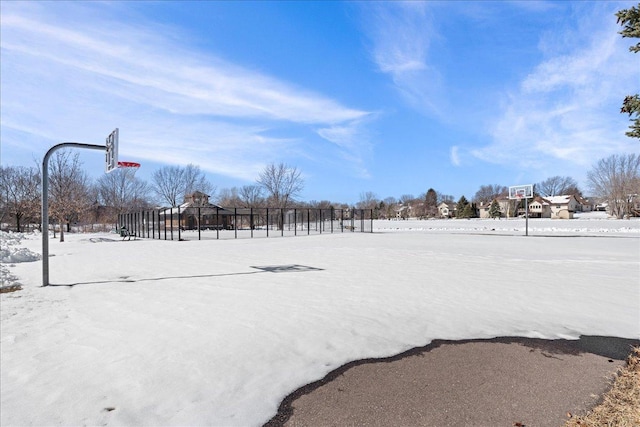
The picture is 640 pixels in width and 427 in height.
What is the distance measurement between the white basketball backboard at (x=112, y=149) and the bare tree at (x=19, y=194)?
32.1 metres

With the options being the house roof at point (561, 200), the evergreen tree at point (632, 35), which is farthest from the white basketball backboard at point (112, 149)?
the house roof at point (561, 200)

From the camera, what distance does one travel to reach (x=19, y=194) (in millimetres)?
45031

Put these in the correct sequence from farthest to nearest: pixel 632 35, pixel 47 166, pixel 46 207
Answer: pixel 46 207, pixel 47 166, pixel 632 35

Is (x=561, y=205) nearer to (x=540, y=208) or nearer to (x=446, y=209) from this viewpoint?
(x=540, y=208)

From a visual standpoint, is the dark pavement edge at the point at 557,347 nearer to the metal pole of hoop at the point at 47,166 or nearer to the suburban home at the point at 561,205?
the metal pole of hoop at the point at 47,166

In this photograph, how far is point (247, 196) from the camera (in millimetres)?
71312

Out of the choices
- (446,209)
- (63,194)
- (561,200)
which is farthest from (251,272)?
(446,209)

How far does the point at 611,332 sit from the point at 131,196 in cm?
6372

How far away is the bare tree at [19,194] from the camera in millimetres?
35894

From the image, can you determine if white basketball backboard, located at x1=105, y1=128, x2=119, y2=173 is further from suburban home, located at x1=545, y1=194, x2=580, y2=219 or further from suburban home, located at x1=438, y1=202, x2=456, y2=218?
suburban home, located at x1=438, y1=202, x2=456, y2=218

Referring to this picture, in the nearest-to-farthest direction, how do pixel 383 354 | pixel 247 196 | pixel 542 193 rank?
pixel 383 354 < pixel 247 196 < pixel 542 193

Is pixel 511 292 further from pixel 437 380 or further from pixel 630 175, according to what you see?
pixel 630 175

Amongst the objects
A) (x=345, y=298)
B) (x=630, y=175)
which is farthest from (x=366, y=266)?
(x=630, y=175)

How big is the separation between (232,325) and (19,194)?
54969mm
